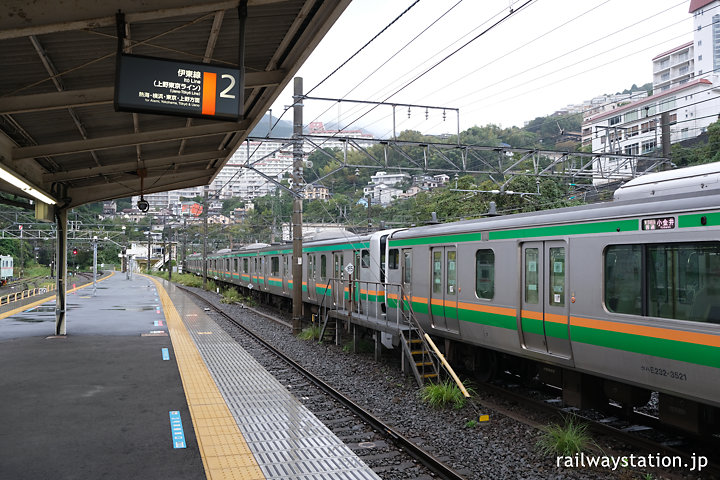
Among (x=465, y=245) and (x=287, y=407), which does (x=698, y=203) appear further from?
(x=287, y=407)

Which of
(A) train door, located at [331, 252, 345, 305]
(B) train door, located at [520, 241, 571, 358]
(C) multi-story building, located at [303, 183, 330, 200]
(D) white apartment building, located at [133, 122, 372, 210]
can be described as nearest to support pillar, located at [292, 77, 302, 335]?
(C) multi-story building, located at [303, 183, 330, 200]

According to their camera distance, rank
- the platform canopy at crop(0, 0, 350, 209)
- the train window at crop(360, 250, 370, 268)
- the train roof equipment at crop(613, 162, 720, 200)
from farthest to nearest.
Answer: the train window at crop(360, 250, 370, 268), the train roof equipment at crop(613, 162, 720, 200), the platform canopy at crop(0, 0, 350, 209)

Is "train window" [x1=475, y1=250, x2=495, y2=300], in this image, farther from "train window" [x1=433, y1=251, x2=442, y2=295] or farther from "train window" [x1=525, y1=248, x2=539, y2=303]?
"train window" [x1=433, y1=251, x2=442, y2=295]

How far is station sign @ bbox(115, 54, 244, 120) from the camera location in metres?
5.55

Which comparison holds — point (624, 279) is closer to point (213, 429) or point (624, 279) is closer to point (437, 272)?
point (437, 272)

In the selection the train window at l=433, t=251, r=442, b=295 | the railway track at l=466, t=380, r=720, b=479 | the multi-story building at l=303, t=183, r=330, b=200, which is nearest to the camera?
the railway track at l=466, t=380, r=720, b=479

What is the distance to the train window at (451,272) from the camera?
9953 mm

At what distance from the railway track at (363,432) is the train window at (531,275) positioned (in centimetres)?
269

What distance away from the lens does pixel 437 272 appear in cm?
1057

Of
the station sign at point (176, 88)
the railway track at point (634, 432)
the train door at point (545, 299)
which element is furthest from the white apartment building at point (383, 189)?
the station sign at point (176, 88)

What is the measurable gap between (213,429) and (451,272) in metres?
4.92

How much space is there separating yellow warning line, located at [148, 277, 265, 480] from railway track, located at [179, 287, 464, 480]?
1250 mm

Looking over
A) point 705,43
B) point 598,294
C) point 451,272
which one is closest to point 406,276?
point 451,272

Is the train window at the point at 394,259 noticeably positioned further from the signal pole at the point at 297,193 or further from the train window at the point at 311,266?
the train window at the point at 311,266
